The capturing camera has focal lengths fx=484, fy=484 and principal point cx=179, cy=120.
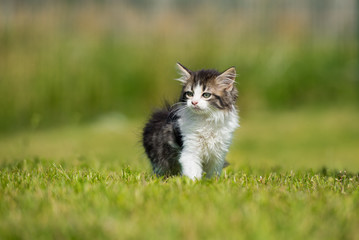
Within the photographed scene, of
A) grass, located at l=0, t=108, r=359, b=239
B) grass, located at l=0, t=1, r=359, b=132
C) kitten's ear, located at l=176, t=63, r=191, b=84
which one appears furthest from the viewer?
grass, located at l=0, t=1, r=359, b=132

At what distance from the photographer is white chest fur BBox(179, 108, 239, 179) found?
414 centimetres

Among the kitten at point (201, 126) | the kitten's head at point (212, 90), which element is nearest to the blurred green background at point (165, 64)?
the kitten at point (201, 126)

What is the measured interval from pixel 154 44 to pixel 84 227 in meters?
8.63

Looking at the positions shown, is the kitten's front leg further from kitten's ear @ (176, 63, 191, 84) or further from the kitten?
kitten's ear @ (176, 63, 191, 84)

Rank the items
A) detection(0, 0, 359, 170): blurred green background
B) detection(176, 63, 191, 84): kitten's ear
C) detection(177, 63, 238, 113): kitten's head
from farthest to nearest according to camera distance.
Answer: detection(0, 0, 359, 170): blurred green background → detection(176, 63, 191, 84): kitten's ear → detection(177, 63, 238, 113): kitten's head

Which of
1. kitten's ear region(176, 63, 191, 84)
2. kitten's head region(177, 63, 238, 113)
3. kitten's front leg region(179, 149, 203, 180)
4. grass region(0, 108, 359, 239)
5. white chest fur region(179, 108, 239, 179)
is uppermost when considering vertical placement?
kitten's ear region(176, 63, 191, 84)

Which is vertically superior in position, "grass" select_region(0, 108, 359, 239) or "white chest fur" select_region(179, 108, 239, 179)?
"white chest fur" select_region(179, 108, 239, 179)

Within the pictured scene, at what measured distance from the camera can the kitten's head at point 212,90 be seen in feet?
13.7

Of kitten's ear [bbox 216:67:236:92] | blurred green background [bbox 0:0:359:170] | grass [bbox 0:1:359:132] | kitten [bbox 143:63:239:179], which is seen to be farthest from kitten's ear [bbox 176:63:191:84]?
grass [bbox 0:1:359:132]

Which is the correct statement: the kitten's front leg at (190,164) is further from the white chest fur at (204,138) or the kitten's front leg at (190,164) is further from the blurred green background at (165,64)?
the blurred green background at (165,64)

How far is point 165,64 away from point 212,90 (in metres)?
6.38

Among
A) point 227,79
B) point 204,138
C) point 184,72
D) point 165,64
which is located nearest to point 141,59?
point 165,64

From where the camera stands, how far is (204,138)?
4172 mm

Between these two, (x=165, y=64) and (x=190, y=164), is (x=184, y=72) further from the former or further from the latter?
(x=165, y=64)
